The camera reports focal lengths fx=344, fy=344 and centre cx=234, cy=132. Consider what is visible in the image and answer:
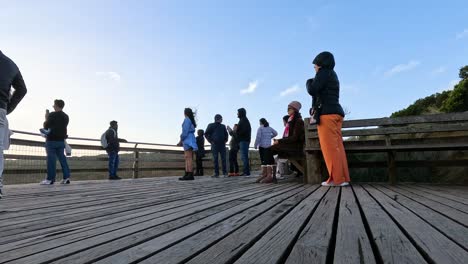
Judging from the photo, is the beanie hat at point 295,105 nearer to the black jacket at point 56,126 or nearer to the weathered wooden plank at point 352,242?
the black jacket at point 56,126

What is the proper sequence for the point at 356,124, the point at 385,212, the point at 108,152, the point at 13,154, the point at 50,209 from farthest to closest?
the point at 108,152 < the point at 13,154 < the point at 356,124 < the point at 50,209 < the point at 385,212

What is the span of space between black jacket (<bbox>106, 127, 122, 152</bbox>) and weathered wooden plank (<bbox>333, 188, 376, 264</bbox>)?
26.0ft

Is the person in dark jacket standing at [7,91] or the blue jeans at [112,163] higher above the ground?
the person in dark jacket standing at [7,91]

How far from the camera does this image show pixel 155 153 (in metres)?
11.4

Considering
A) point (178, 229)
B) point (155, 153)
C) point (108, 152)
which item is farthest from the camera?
point (155, 153)

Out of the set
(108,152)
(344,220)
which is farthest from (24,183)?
(344,220)

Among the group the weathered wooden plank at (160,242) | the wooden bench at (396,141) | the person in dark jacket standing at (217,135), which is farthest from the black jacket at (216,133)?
the weathered wooden plank at (160,242)

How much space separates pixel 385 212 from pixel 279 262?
1310 mm

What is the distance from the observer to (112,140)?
8.98 meters

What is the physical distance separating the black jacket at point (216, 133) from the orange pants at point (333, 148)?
4.88 metres

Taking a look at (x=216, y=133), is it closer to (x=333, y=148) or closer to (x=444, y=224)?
(x=333, y=148)

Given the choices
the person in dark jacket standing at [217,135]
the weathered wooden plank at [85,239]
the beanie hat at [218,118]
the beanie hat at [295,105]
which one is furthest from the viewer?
the beanie hat at [218,118]

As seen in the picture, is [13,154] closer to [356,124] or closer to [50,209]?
[50,209]

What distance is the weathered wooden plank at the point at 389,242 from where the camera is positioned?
3.73ft
